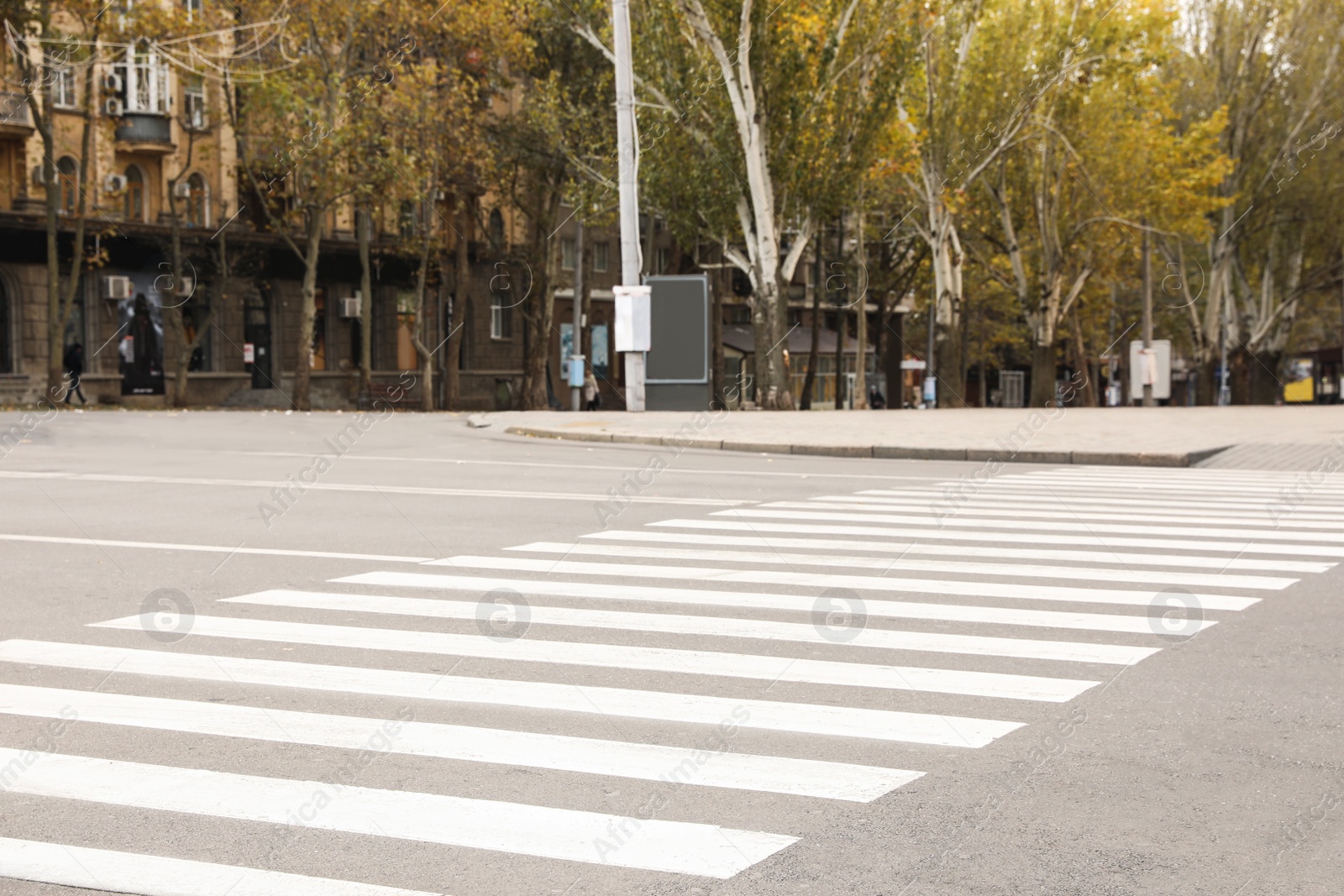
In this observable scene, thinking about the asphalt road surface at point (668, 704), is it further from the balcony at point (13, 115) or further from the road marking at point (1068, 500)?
the balcony at point (13, 115)

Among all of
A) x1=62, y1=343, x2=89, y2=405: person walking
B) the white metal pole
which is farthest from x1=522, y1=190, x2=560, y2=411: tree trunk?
the white metal pole

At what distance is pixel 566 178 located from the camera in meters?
47.7

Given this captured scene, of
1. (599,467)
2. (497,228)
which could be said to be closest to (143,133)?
(497,228)

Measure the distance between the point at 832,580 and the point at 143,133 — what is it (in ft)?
123

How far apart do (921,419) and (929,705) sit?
70.8 ft

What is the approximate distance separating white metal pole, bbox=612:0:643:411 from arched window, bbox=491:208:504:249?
2320 cm

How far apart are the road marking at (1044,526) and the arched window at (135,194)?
3472cm

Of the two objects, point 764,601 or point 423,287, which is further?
point 423,287

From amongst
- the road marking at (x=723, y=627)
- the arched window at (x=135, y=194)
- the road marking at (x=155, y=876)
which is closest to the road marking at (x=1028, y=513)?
the road marking at (x=723, y=627)

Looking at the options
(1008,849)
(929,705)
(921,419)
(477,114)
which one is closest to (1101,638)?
(929,705)

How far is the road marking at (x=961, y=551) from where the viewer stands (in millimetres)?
9953

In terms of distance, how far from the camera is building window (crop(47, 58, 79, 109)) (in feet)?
126

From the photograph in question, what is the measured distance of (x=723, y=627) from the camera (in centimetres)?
773

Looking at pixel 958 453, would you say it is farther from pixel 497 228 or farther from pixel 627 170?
pixel 497 228
